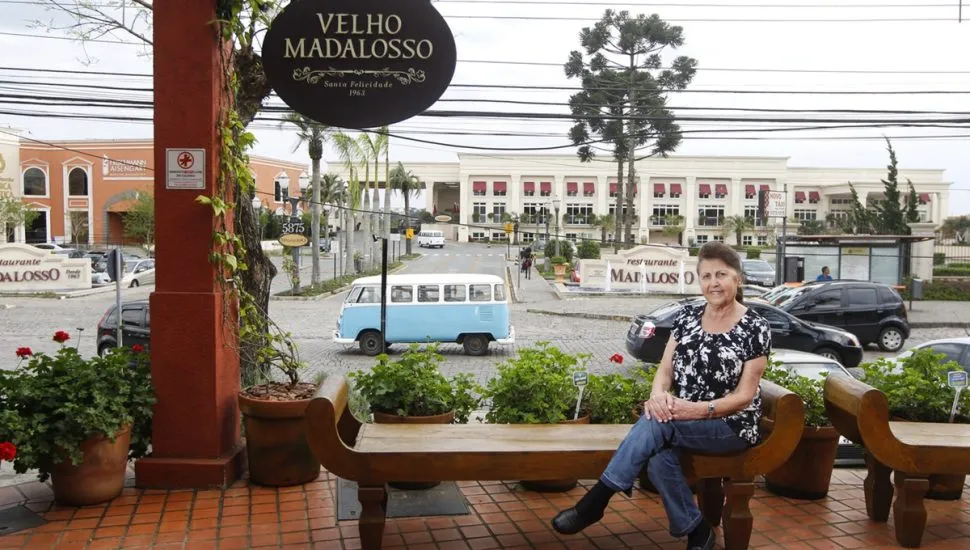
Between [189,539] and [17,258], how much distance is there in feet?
113

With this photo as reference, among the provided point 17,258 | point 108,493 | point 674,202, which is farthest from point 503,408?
point 674,202

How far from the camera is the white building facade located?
3204 inches

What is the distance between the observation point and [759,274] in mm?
40594

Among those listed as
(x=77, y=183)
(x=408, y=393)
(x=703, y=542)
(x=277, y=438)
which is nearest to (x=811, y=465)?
(x=703, y=542)

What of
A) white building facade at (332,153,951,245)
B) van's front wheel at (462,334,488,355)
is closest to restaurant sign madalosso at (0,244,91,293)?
van's front wheel at (462,334,488,355)

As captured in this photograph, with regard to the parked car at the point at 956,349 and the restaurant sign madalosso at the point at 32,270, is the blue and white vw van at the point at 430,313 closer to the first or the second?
the parked car at the point at 956,349

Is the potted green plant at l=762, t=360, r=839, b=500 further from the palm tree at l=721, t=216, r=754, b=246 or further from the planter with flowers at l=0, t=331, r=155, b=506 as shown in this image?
the palm tree at l=721, t=216, r=754, b=246

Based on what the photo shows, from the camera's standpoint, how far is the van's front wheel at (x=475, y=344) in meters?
18.5

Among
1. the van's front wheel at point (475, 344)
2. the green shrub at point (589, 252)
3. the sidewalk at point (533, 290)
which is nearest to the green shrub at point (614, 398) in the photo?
the van's front wheel at point (475, 344)

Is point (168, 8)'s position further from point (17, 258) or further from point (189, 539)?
point (17, 258)

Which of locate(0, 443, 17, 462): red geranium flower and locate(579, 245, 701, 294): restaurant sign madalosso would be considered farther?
locate(579, 245, 701, 294): restaurant sign madalosso

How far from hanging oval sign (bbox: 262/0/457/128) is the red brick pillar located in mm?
438

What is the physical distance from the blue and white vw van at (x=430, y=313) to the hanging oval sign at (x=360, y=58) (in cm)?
1311

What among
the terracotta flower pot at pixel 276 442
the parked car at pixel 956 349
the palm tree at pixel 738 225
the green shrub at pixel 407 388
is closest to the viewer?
the terracotta flower pot at pixel 276 442
